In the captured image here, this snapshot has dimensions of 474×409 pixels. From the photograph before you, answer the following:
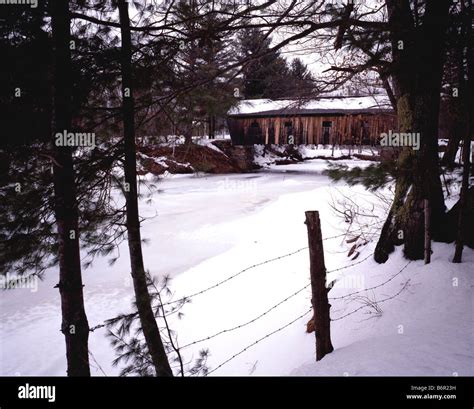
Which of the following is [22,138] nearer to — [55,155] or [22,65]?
[55,155]

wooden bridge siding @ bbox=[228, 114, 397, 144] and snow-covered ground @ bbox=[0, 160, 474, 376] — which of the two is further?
wooden bridge siding @ bbox=[228, 114, 397, 144]

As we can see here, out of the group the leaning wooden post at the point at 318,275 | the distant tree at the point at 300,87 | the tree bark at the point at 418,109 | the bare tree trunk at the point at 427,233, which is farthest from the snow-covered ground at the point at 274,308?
the distant tree at the point at 300,87

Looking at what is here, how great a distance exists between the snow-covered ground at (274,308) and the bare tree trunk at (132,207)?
755mm

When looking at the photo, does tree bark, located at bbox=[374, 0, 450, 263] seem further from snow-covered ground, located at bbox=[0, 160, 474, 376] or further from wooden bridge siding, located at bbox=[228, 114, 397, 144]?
wooden bridge siding, located at bbox=[228, 114, 397, 144]

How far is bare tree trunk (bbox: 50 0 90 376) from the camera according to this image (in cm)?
346

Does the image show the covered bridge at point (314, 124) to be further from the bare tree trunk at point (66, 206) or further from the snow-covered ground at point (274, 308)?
the bare tree trunk at point (66, 206)

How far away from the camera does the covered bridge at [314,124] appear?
26.2 meters

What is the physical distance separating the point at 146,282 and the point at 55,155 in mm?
1665

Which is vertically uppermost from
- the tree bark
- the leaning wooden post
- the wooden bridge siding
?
the wooden bridge siding

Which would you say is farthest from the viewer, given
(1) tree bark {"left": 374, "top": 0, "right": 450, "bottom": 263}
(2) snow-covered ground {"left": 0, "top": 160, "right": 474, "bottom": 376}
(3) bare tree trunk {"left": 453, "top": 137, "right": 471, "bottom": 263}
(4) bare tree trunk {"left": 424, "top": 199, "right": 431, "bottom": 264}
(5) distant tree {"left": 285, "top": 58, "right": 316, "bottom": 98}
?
(5) distant tree {"left": 285, "top": 58, "right": 316, "bottom": 98}

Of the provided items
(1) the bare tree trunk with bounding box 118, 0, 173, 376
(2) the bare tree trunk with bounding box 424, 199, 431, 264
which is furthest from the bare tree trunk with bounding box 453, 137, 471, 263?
(1) the bare tree trunk with bounding box 118, 0, 173, 376

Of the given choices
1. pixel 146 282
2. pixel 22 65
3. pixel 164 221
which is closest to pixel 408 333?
pixel 146 282

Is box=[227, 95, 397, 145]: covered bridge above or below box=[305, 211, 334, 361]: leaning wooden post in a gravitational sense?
above
